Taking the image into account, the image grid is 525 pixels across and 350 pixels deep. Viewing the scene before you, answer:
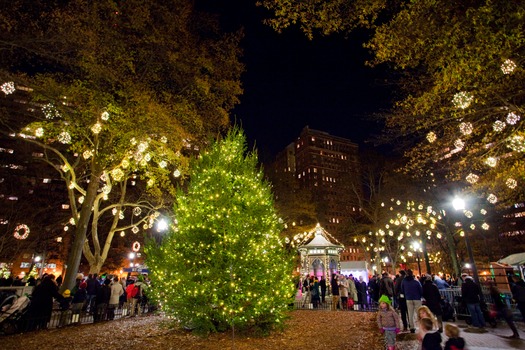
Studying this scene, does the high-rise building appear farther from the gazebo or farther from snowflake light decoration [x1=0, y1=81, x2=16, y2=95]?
snowflake light decoration [x1=0, y1=81, x2=16, y2=95]

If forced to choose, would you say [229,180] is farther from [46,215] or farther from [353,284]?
[46,215]

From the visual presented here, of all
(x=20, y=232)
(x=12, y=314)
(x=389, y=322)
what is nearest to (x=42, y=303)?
(x=12, y=314)

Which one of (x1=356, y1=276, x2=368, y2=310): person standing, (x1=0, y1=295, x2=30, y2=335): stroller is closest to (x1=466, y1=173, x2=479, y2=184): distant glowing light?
(x1=356, y1=276, x2=368, y2=310): person standing

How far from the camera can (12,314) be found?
8.92m

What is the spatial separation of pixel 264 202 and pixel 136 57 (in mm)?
9979

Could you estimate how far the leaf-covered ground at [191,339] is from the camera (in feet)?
24.0

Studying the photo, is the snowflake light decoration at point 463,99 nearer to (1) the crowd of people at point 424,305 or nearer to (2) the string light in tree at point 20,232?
(1) the crowd of people at point 424,305

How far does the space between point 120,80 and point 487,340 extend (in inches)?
586

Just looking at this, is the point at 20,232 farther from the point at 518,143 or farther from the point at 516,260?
the point at 516,260

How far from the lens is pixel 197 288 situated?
7922 millimetres

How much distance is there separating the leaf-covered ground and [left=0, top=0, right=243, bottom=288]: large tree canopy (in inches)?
231

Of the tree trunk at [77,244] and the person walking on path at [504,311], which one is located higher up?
the tree trunk at [77,244]

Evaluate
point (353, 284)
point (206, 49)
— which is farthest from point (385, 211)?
point (206, 49)

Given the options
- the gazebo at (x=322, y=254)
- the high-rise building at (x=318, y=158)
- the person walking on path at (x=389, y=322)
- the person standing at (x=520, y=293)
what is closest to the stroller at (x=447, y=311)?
the person standing at (x=520, y=293)
